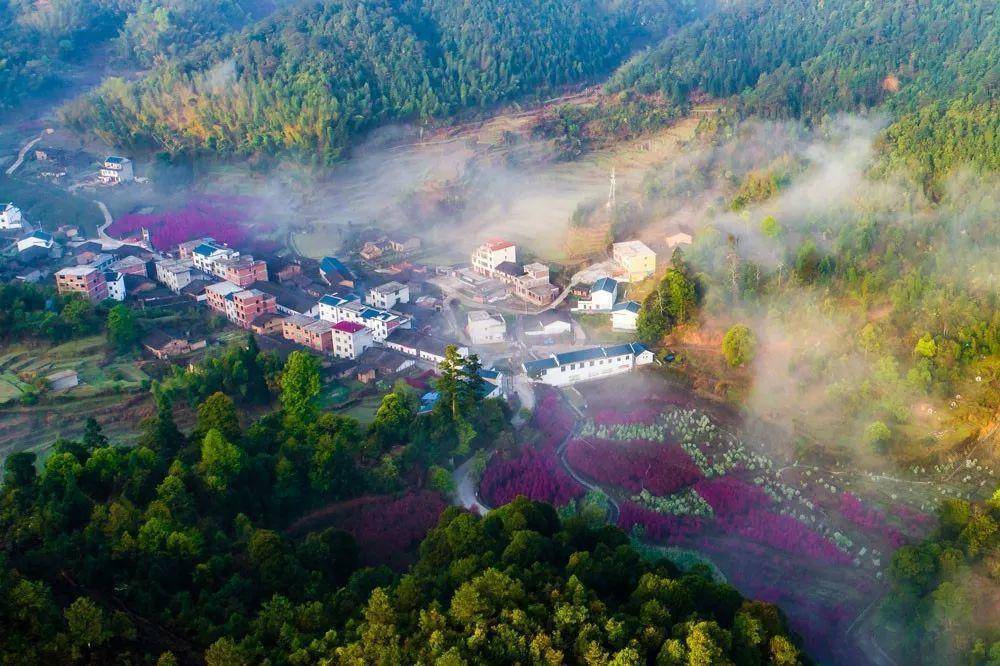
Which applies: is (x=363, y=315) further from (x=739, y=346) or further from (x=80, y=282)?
(x=739, y=346)

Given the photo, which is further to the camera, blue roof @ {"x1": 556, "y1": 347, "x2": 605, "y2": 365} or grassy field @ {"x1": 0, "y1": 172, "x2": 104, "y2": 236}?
grassy field @ {"x1": 0, "y1": 172, "x2": 104, "y2": 236}

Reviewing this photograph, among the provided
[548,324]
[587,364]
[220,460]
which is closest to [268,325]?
[548,324]

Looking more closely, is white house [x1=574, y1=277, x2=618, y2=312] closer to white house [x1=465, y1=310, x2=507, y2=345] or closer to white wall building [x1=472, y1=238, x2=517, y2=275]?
white house [x1=465, y1=310, x2=507, y2=345]

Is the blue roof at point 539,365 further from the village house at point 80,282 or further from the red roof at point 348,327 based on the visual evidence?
the village house at point 80,282

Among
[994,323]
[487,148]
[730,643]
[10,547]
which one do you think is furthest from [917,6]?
[10,547]

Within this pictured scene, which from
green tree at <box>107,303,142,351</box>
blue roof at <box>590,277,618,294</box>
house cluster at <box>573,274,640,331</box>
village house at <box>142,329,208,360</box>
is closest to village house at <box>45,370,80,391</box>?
green tree at <box>107,303,142,351</box>

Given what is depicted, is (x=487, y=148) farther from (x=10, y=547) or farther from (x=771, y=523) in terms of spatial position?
(x=10, y=547)
